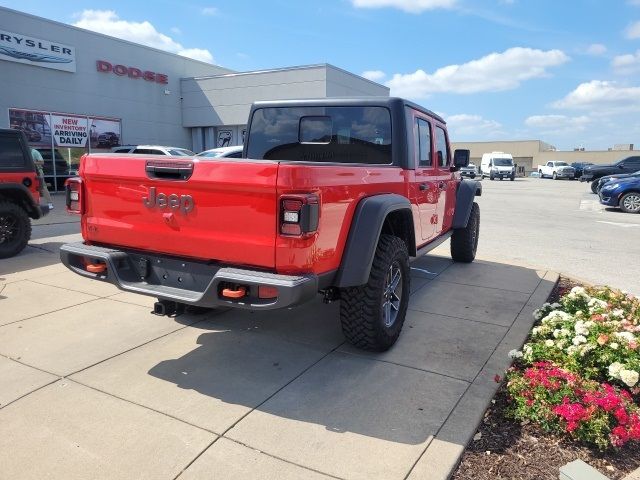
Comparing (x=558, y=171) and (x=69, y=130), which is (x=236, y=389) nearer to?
(x=69, y=130)

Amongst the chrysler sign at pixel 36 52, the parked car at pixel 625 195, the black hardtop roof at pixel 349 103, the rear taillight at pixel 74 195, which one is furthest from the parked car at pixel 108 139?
the parked car at pixel 625 195

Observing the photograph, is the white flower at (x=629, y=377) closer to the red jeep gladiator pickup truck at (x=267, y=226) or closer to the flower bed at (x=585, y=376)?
the flower bed at (x=585, y=376)

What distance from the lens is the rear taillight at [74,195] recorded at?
11.8 ft

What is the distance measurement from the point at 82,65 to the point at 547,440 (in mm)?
20355

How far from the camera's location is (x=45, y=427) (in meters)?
2.84

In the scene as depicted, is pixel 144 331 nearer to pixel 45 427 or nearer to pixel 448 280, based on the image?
pixel 45 427

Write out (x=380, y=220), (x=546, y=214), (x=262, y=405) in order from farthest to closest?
1. (x=546, y=214)
2. (x=380, y=220)
3. (x=262, y=405)

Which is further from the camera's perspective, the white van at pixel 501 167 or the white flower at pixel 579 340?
the white van at pixel 501 167

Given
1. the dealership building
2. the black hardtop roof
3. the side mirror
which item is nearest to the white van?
the dealership building

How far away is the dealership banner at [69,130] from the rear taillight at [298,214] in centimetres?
1797

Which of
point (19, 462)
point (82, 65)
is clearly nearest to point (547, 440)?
point (19, 462)

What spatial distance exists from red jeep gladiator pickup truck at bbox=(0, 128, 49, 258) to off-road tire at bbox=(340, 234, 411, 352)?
19.3 feet

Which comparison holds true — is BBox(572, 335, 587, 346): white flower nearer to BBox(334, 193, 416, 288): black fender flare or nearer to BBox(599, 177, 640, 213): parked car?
BBox(334, 193, 416, 288): black fender flare

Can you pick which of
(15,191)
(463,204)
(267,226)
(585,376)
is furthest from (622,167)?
(267,226)
